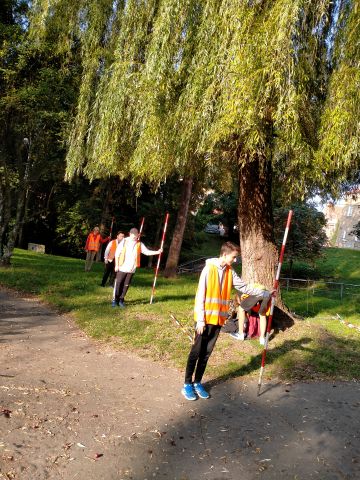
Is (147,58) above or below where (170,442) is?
above

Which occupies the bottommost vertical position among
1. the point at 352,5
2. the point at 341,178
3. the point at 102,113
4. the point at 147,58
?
the point at 341,178

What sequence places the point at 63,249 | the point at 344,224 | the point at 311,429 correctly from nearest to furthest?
the point at 311,429 < the point at 63,249 < the point at 344,224

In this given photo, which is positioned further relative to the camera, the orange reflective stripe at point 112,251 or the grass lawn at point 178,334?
the orange reflective stripe at point 112,251

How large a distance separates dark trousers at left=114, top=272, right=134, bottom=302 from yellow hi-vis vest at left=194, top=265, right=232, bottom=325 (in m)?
4.90

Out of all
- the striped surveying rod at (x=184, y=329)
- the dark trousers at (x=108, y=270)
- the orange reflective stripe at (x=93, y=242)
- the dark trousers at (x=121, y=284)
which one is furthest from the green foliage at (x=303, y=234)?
the striped surveying rod at (x=184, y=329)

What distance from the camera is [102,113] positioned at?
974cm

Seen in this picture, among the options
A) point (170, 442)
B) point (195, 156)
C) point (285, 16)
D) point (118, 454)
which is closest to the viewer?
point (118, 454)

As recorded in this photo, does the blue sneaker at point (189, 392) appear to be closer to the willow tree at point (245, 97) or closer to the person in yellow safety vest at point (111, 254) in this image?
the willow tree at point (245, 97)

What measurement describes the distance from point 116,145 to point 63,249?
938 inches

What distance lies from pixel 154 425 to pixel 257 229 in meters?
5.18

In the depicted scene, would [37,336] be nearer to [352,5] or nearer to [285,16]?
[285,16]

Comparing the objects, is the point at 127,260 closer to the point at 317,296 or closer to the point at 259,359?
the point at 259,359

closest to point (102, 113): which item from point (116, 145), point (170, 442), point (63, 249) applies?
point (116, 145)

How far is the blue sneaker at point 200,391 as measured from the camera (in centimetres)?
→ 551
